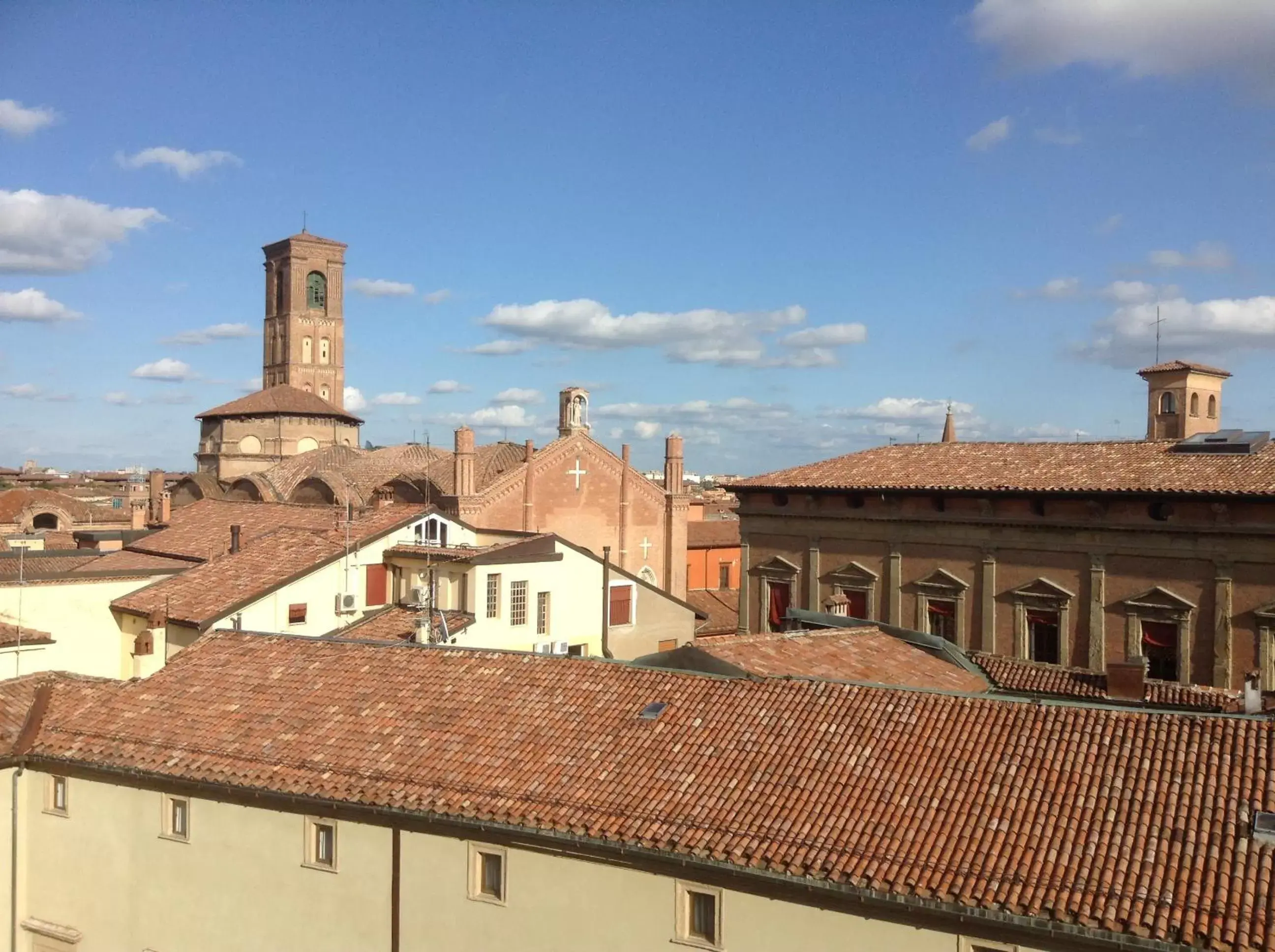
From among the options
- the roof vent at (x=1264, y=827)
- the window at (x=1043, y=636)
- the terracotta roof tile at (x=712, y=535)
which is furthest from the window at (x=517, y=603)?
the terracotta roof tile at (x=712, y=535)

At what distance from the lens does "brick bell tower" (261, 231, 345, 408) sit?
8794 cm

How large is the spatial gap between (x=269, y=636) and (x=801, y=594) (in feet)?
55.1

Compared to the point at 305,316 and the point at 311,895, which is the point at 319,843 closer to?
the point at 311,895

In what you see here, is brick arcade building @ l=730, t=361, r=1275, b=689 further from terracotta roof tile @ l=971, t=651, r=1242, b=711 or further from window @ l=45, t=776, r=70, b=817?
window @ l=45, t=776, r=70, b=817

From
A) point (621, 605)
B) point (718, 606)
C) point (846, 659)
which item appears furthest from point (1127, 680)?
point (718, 606)

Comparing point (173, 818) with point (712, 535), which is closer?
point (173, 818)

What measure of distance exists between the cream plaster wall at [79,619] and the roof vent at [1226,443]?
2396cm

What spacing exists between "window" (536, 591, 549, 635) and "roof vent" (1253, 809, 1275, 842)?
1729cm

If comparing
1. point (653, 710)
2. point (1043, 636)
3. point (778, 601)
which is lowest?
point (1043, 636)

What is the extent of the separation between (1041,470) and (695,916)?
18.0 meters

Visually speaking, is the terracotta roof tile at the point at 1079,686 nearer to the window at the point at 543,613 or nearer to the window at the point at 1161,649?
the window at the point at 1161,649

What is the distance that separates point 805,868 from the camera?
10.1 meters

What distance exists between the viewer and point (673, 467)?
48.2 meters

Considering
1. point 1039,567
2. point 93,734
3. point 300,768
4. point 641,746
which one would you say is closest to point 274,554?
point 93,734
